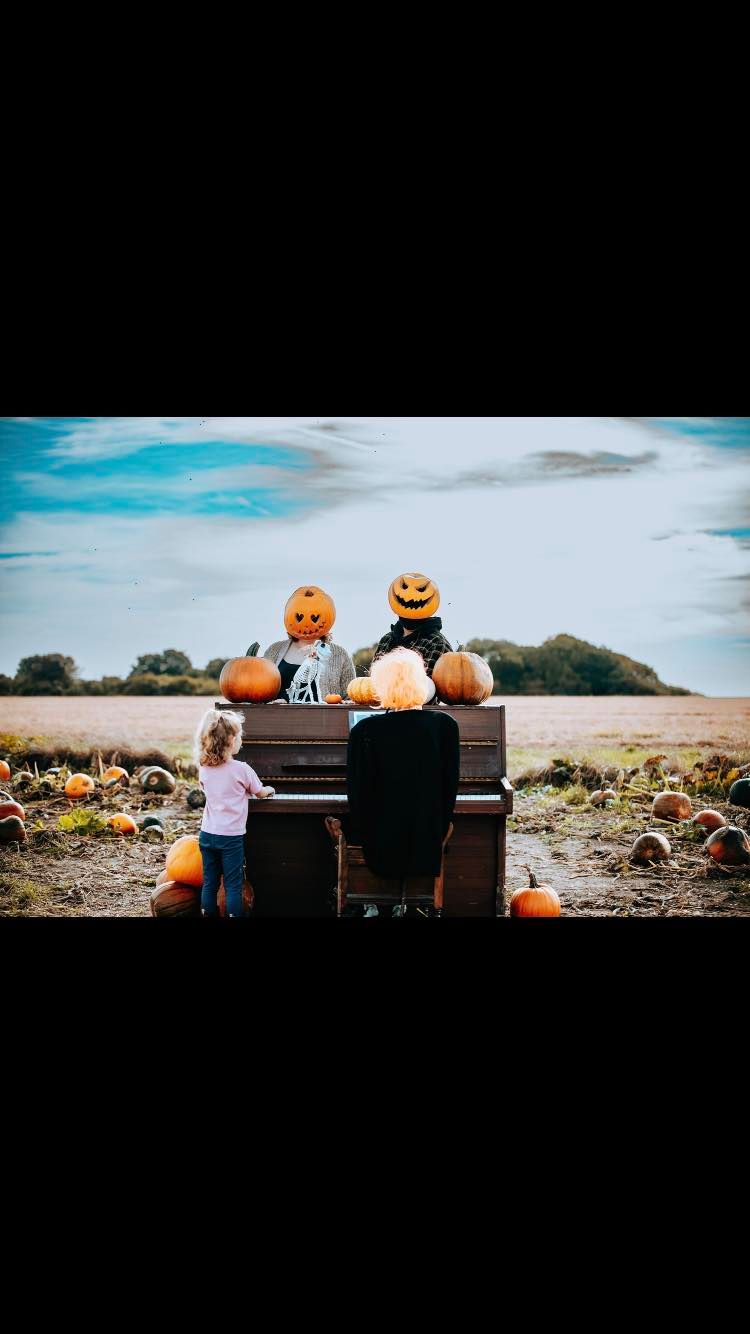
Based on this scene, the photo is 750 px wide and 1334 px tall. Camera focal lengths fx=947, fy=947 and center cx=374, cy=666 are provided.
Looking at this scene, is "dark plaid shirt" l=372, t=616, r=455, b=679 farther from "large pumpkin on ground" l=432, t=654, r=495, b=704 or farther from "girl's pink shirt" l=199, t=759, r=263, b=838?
"girl's pink shirt" l=199, t=759, r=263, b=838

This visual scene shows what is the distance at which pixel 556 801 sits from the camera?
8062mm

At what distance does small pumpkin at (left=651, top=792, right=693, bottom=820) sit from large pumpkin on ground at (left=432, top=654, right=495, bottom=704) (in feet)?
9.12

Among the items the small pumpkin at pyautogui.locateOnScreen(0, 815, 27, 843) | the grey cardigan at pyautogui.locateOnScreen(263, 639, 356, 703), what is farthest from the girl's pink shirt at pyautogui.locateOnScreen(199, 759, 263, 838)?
the small pumpkin at pyautogui.locateOnScreen(0, 815, 27, 843)

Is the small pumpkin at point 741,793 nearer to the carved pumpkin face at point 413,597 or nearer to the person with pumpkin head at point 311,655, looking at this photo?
the carved pumpkin face at point 413,597

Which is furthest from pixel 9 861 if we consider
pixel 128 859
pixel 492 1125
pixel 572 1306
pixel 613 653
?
pixel 613 653

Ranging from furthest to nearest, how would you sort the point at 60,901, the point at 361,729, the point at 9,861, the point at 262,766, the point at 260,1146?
the point at 9,861 < the point at 60,901 < the point at 262,766 < the point at 361,729 < the point at 260,1146

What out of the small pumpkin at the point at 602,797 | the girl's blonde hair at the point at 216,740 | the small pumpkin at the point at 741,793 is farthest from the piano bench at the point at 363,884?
A: the small pumpkin at the point at 602,797

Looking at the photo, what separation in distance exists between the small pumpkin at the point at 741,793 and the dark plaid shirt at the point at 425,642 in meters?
3.13

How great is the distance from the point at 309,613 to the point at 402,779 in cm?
148

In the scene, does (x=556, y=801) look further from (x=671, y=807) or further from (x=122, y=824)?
(x=122, y=824)

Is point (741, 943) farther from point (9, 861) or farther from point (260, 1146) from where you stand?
point (9, 861)

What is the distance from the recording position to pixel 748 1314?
202cm

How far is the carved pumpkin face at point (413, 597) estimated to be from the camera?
16.6ft

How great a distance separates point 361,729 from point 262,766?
35.1 inches
